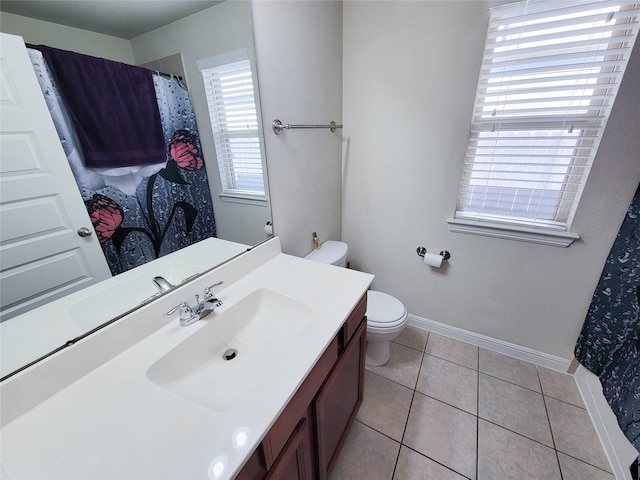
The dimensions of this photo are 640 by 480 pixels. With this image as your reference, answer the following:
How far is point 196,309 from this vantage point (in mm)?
934

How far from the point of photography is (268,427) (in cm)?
Result: 60

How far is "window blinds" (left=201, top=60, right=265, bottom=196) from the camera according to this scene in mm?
1048

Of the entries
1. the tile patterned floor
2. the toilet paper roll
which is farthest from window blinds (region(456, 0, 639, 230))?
the tile patterned floor

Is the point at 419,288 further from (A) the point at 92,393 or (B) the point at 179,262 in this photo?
(A) the point at 92,393

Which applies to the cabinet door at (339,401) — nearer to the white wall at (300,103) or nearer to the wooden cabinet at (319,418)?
the wooden cabinet at (319,418)

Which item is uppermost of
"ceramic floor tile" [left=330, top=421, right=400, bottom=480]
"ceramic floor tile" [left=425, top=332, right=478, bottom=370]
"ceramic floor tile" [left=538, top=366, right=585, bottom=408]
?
"ceramic floor tile" [left=425, top=332, right=478, bottom=370]

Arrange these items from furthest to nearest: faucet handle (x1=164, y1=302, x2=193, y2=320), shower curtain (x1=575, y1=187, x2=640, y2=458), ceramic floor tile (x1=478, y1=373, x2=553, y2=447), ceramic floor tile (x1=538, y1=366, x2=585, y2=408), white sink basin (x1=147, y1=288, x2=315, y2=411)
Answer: ceramic floor tile (x1=538, y1=366, x2=585, y2=408), ceramic floor tile (x1=478, y1=373, x2=553, y2=447), shower curtain (x1=575, y1=187, x2=640, y2=458), faucet handle (x1=164, y1=302, x2=193, y2=320), white sink basin (x1=147, y1=288, x2=315, y2=411)

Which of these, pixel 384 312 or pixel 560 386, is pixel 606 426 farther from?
pixel 384 312

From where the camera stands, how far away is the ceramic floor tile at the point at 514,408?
1.39 m

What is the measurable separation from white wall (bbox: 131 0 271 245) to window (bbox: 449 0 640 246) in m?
1.24

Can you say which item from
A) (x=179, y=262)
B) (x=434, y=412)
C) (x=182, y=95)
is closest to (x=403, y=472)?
(x=434, y=412)

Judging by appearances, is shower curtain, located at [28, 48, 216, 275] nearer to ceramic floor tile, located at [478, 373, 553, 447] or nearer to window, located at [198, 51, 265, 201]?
window, located at [198, 51, 265, 201]

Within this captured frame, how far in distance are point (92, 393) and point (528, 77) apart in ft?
6.97

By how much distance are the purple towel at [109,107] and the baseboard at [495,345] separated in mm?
2055
